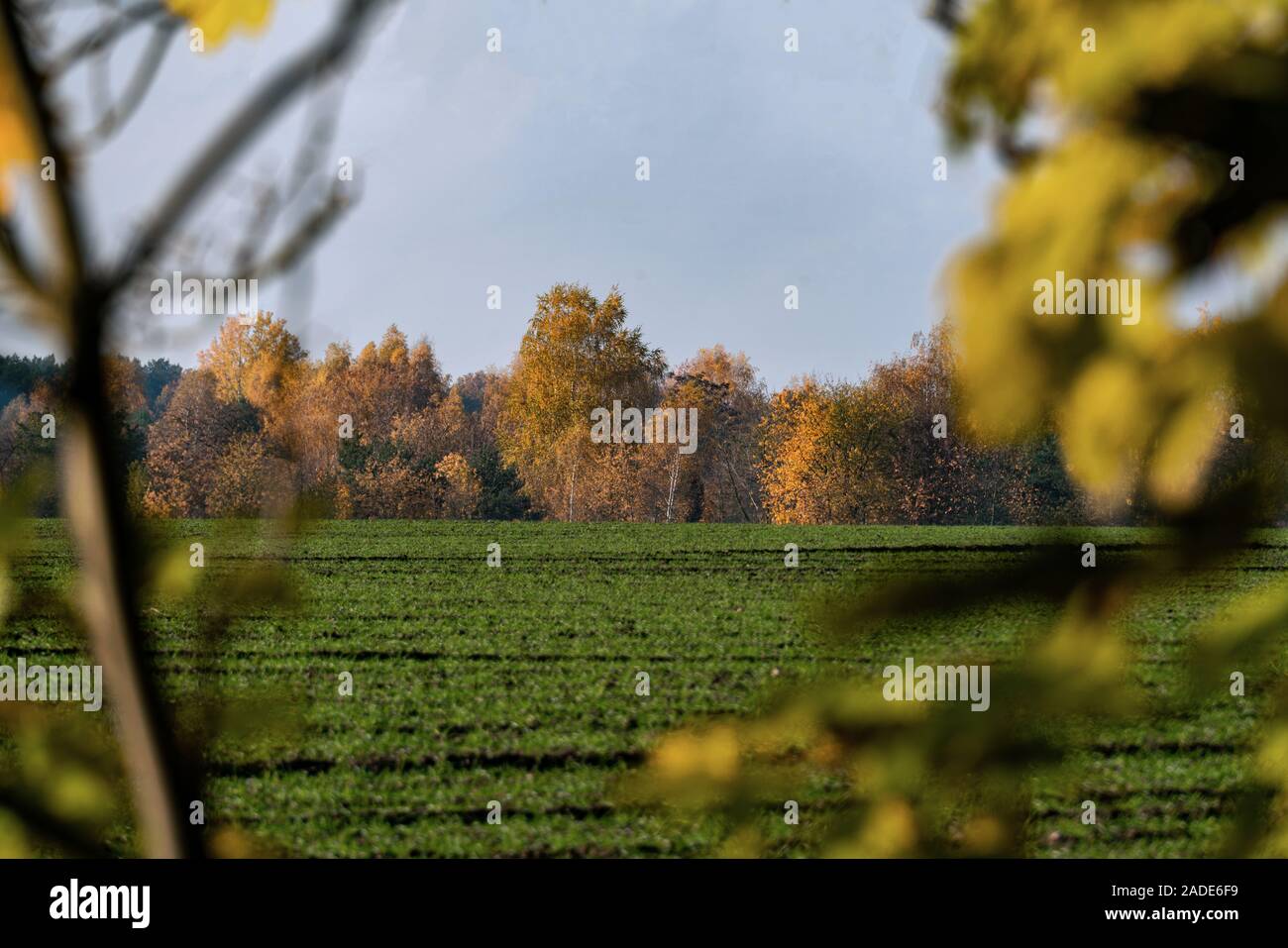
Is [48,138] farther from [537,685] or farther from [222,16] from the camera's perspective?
[537,685]

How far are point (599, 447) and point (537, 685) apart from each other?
16836 mm

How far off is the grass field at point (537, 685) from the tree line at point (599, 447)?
7284mm

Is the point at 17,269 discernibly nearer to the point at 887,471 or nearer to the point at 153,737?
the point at 153,737

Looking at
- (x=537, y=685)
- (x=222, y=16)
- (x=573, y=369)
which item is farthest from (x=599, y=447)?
(x=222, y=16)

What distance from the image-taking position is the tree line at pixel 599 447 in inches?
784

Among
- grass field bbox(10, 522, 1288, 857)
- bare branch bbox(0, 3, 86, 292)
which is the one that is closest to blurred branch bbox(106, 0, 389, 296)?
bare branch bbox(0, 3, 86, 292)

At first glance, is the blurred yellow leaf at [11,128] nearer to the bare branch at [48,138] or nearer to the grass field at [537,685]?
the bare branch at [48,138]

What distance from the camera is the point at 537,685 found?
6777 millimetres

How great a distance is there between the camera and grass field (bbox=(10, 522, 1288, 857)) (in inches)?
50.7

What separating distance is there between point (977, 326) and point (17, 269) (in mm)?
344

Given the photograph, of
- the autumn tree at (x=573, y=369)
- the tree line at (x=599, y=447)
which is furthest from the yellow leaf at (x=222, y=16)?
the autumn tree at (x=573, y=369)
